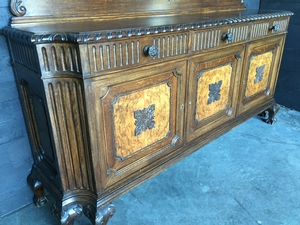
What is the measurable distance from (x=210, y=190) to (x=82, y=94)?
934 mm

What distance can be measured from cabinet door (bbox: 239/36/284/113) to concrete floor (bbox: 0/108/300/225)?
13.2 inches

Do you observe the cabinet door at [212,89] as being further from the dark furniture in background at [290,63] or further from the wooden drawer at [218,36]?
the dark furniture in background at [290,63]

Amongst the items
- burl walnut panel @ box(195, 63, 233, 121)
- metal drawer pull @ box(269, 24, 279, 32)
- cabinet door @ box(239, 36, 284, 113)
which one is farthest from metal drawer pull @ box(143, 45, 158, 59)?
metal drawer pull @ box(269, 24, 279, 32)

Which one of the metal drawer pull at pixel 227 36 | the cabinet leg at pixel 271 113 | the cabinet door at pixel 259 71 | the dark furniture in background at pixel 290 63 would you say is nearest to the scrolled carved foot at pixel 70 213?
the metal drawer pull at pixel 227 36

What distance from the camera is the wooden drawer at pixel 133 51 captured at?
88cm

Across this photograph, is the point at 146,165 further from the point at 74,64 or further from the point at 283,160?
the point at 283,160

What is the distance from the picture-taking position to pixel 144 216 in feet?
4.30

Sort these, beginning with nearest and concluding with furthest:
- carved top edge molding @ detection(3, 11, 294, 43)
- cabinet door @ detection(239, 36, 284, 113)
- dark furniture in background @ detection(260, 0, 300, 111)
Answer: carved top edge molding @ detection(3, 11, 294, 43)
cabinet door @ detection(239, 36, 284, 113)
dark furniture in background @ detection(260, 0, 300, 111)

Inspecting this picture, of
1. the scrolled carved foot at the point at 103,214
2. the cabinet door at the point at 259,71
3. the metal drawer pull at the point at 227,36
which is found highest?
the metal drawer pull at the point at 227,36

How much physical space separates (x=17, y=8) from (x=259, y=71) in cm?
142

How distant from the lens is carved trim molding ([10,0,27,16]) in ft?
3.39

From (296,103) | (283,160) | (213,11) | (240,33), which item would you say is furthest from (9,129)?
(296,103)

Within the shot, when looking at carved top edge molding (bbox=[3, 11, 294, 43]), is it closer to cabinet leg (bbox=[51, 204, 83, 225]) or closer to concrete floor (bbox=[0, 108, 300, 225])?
cabinet leg (bbox=[51, 204, 83, 225])

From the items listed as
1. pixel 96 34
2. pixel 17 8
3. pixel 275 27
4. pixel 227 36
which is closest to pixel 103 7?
pixel 17 8
